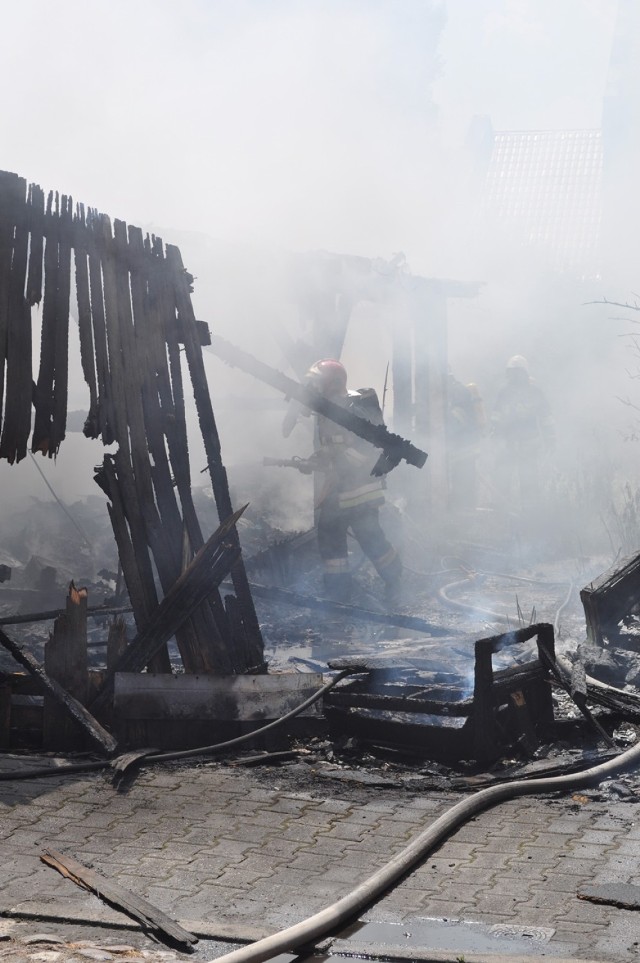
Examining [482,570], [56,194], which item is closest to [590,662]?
[56,194]

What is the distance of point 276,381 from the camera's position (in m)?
8.84

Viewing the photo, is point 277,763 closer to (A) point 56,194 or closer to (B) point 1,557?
(A) point 56,194

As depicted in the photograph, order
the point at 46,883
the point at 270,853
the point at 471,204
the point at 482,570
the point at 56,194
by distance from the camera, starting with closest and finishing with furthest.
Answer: the point at 46,883 → the point at 270,853 → the point at 56,194 → the point at 482,570 → the point at 471,204

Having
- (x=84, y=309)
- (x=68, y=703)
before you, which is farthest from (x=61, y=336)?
(x=68, y=703)

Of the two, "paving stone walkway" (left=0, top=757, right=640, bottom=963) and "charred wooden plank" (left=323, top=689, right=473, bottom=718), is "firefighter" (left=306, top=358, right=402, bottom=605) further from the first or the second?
"paving stone walkway" (left=0, top=757, right=640, bottom=963)

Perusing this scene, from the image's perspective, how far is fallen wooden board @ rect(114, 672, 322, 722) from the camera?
619 cm

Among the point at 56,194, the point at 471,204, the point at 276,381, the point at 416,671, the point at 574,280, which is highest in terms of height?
the point at 471,204

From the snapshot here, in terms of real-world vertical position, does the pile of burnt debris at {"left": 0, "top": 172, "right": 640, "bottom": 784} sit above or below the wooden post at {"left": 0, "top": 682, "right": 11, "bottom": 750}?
above

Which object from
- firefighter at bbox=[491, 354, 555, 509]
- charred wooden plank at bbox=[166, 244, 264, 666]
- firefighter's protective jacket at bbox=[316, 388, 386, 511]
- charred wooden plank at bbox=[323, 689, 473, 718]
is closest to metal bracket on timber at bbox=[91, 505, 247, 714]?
charred wooden plank at bbox=[166, 244, 264, 666]

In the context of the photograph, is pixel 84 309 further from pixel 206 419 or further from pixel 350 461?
pixel 350 461

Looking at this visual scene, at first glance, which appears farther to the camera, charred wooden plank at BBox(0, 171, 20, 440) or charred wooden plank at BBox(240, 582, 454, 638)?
charred wooden plank at BBox(240, 582, 454, 638)

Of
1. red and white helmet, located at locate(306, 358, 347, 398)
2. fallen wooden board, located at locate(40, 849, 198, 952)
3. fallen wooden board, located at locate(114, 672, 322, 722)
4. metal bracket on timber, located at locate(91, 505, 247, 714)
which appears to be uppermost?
red and white helmet, located at locate(306, 358, 347, 398)

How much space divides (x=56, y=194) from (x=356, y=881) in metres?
4.32

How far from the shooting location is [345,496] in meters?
11.7
